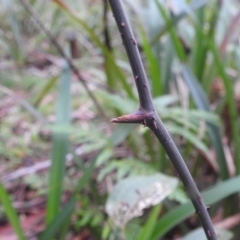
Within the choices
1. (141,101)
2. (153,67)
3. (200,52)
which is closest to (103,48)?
(153,67)

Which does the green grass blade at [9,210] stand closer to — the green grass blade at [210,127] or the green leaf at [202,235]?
the green leaf at [202,235]

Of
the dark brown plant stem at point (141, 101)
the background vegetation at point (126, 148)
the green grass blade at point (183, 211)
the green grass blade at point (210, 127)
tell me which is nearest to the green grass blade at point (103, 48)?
the background vegetation at point (126, 148)

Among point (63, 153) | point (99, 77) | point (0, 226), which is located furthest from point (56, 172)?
point (99, 77)

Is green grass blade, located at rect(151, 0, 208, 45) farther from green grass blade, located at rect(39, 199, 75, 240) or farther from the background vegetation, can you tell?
green grass blade, located at rect(39, 199, 75, 240)

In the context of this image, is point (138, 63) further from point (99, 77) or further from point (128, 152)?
point (99, 77)

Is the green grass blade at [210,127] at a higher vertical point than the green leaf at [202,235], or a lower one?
higher

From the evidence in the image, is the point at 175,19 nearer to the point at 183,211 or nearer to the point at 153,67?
the point at 153,67

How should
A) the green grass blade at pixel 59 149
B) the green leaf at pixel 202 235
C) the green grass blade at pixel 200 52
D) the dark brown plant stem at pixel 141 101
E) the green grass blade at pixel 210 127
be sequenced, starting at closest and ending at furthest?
the dark brown plant stem at pixel 141 101
the green leaf at pixel 202 235
the green grass blade at pixel 59 149
the green grass blade at pixel 210 127
the green grass blade at pixel 200 52

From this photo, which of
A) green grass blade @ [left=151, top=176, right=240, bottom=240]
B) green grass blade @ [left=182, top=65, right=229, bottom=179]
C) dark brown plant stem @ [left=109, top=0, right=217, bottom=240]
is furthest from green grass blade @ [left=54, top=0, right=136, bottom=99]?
dark brown plant stem @ [left=109, top=0, right=217, bottom=240]
